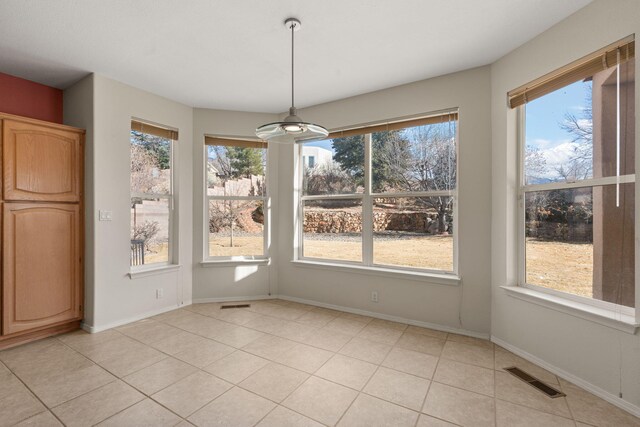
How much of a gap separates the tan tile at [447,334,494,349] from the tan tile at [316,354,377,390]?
41.0 inches

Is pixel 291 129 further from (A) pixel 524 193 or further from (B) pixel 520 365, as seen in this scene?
(B) pixel 520 365

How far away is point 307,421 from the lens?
177 centimetres

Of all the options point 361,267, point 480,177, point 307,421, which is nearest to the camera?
point 307,421

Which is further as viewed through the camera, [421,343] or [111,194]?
Result: [111,194]

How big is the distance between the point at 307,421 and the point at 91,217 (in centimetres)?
295

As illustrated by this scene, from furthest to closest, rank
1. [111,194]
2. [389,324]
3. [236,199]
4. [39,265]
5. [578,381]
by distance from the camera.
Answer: [236,199]
[389,324]
[111,194]
[39,265]
[578,381]

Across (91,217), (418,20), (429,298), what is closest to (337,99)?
(418,20)

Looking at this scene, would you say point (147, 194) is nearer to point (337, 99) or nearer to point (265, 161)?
point (265, 161)

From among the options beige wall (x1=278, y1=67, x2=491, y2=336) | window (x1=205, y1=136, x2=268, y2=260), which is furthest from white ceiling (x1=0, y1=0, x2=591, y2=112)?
window (x1=205, y1=136, x2=268, y2=260)

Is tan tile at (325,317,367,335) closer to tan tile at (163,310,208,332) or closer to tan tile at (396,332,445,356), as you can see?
tan tile at (396,332,445,356)

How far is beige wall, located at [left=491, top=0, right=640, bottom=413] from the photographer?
75.4 inches

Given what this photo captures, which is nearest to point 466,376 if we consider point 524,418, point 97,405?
point 524,418

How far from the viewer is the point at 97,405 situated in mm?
1919

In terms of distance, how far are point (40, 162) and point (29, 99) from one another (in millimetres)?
900
